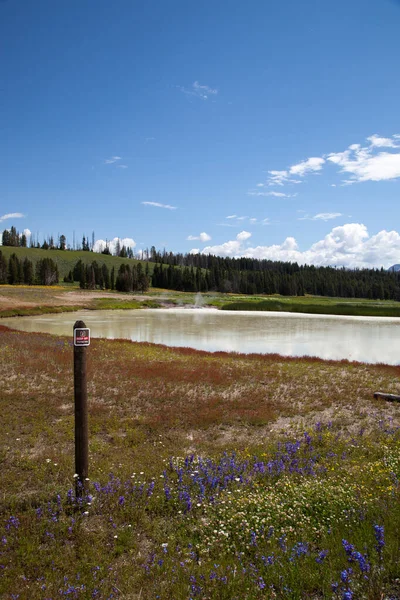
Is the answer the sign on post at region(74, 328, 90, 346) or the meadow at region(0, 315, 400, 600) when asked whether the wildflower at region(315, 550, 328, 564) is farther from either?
the sign on post at region(74, 328, 90, 346)

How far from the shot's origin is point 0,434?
1040 cm

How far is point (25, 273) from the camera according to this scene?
5738 inches

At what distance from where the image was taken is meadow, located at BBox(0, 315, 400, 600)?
4629mm

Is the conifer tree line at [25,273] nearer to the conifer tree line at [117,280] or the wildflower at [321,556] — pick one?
the conifer tree line at [117,280]

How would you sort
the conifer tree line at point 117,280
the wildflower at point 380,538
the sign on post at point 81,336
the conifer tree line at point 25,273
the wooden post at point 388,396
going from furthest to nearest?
the conifer tree line at point 117,280 → the conifer tree line at point 25,273 → the wooden post at point 388,396 → the sign on post at point 81,336 → the wildflower at point 380,538

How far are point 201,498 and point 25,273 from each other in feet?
508

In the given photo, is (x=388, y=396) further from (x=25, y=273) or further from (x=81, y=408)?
(x=25, y=273)

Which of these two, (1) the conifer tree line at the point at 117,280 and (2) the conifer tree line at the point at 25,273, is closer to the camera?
(2) the conifer tree line at the point at 25,273

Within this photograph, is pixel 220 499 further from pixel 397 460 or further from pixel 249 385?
pixel 249 385

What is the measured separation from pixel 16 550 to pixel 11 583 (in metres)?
0.69

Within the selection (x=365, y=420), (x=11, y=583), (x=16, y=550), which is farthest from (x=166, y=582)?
(x=365, y=420)

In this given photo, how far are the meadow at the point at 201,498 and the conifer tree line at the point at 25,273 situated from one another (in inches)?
5559

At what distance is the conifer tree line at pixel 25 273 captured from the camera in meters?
142

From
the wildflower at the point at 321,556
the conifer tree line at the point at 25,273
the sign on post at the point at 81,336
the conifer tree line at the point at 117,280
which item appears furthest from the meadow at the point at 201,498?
the conifer tree line at the point at 25,273
